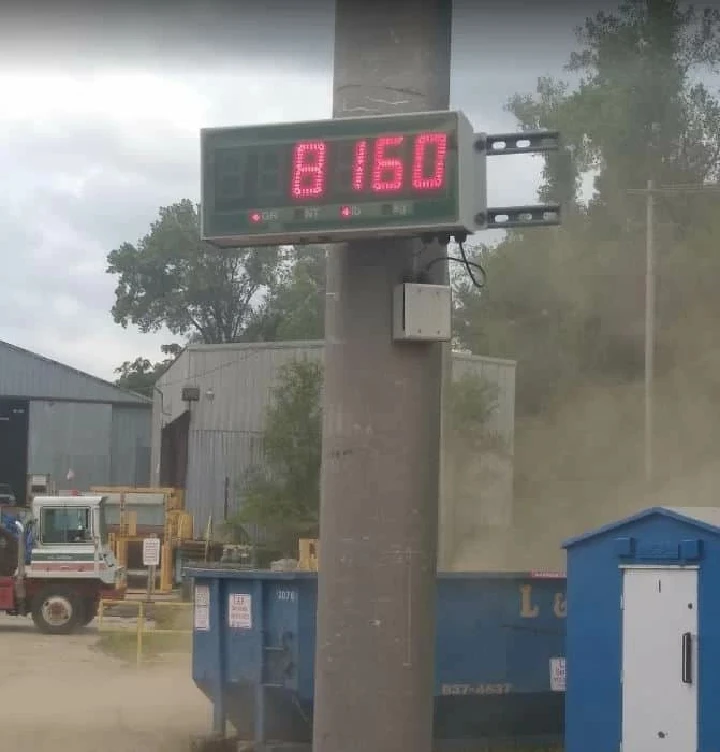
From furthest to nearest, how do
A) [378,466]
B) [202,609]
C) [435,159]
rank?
[202,609] → [378,466] → [435,159]

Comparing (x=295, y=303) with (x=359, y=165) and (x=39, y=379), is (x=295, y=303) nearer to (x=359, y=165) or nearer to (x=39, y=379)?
(x=39, y=379)

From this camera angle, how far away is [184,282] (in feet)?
292

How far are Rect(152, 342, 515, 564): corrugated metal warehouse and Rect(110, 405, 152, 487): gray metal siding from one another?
17064mm

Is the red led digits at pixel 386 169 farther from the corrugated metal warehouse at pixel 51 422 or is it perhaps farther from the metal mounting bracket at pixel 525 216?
the corrugated metal warehouse at pixel 51 422

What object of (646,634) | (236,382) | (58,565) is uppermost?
(236,382)

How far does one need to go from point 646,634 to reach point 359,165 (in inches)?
152

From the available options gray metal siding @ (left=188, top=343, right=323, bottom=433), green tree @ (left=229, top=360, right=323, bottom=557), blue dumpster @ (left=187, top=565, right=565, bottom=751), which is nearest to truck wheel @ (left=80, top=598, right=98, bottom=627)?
green tree @ (left=229, top=360, right=323, bottom=557)

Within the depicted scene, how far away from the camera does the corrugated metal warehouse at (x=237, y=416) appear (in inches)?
1421

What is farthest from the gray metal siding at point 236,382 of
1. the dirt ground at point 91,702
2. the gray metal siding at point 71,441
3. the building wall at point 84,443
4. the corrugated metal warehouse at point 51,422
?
the dirt ground at point 91,702

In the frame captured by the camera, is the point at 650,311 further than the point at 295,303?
No

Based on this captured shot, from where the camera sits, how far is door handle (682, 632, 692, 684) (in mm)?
8461

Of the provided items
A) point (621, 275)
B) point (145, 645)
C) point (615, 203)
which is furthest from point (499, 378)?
point (145, 645)

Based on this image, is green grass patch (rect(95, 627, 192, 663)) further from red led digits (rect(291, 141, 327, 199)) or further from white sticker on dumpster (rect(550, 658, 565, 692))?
red led digits (rect(291, 141, 327, 199))

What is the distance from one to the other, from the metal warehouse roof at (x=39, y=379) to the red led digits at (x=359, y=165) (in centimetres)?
5186
